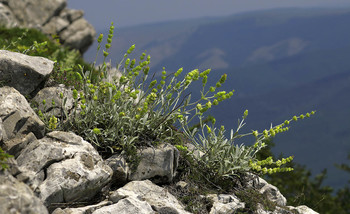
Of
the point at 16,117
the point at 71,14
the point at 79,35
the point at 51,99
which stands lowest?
the point at 16,117

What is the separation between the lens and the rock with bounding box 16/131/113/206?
19.1ft

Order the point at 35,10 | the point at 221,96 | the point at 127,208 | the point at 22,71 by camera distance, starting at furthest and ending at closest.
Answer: the point at 35,10 → the point at 22,71 → the point at 221,96 → the point at 127,208

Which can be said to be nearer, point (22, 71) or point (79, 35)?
point (22, 71)

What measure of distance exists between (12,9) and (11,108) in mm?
24864

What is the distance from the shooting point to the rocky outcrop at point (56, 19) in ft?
95.3

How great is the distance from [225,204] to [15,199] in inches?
158

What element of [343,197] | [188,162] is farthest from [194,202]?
[343,197]

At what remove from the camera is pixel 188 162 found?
8.00 metres

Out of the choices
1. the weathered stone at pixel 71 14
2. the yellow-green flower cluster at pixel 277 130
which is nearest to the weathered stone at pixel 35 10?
the weathered stone at pixel 71 14

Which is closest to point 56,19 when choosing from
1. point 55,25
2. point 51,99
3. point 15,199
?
point 55,25

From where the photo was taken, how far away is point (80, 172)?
6078mm

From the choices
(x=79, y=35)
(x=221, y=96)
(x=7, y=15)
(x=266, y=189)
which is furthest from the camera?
(x=79, y=35)

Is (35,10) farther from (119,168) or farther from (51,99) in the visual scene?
(119,168)

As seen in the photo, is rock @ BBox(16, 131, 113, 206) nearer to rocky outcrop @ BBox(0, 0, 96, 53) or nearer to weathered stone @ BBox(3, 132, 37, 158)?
weathered stone @ BBox(3, 132, 37, 158)
